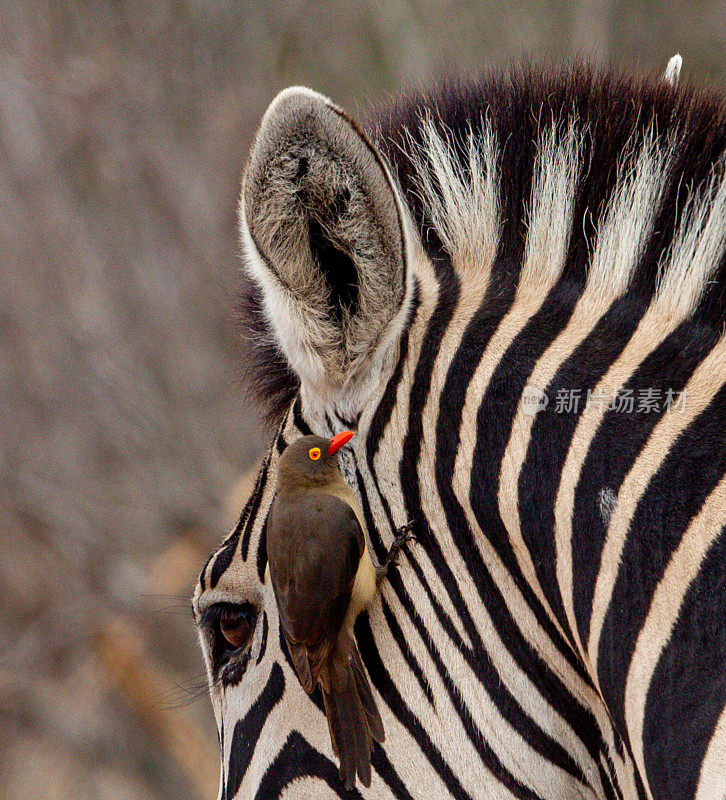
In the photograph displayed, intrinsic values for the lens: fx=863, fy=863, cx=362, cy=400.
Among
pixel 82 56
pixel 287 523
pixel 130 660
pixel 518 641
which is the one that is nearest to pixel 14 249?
pixel 82 56

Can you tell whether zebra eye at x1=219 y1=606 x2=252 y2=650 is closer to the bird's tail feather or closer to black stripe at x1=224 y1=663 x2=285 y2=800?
black stripe at x1=224 y1=663 x2=285 y2=800

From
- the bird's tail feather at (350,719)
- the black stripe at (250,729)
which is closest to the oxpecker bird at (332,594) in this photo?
the bird's tail feather at (350,719)

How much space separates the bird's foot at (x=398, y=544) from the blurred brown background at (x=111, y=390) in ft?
14.2

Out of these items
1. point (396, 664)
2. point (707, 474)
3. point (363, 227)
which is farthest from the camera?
point (396, 664)

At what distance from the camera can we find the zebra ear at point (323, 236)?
5.75ft

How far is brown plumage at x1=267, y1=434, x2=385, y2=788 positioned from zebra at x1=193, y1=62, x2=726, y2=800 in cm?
4

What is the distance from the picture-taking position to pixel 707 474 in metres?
1.60

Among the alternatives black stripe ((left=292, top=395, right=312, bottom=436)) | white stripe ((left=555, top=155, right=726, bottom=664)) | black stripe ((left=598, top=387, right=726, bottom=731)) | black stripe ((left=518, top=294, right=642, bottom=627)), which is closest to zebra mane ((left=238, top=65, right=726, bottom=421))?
white stripe ((left=555, top=155, right=726, bottom=664))

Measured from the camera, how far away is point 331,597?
203 cm

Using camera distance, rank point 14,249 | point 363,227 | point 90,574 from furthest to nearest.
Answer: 1. point 90,574
2. point 14,249
3. point 363,227

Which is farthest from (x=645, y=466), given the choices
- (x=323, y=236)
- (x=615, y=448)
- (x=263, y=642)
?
(x=263, y=642)

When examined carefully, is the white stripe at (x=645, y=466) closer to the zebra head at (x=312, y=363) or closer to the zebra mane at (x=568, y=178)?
the zebra mane at (x=568, y=178)

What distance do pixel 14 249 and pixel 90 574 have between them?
2.46 meters

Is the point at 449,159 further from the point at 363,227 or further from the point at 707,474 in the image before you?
the point at 707,474
